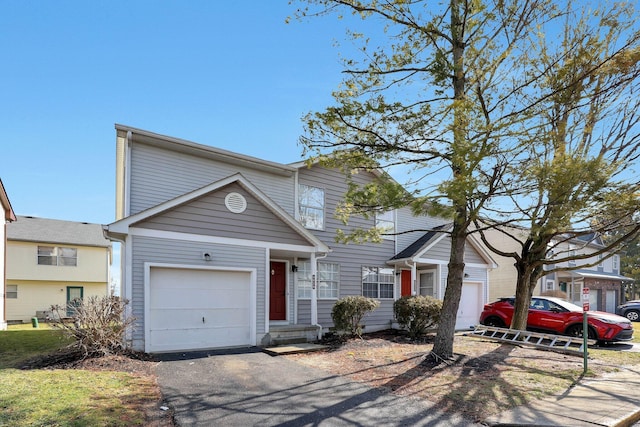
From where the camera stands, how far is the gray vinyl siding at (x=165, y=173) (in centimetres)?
1082

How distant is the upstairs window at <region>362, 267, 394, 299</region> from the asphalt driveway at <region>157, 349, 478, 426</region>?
7053mm

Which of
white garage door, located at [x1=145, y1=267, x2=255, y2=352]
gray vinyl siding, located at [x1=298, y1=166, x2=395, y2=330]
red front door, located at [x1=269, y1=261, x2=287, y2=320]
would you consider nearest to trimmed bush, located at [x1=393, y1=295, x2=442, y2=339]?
gray vinyl siding, located at [x1=298, y1=166, x2=395, y2=330]

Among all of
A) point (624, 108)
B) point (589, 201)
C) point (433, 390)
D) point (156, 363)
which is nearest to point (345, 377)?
point (433, 390)

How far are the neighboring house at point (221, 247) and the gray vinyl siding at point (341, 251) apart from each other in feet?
0.14

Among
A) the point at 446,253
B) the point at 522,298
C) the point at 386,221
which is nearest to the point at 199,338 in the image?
the point at 386,221

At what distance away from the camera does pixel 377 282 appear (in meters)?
15.7

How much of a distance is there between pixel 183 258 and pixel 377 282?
324 inches

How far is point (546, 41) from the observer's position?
10.0m

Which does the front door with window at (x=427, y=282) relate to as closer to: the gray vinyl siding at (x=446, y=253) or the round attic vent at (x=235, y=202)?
the gray vinyl siding at (x=446, y=253)

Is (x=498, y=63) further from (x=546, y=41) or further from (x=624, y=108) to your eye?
(x=624, y=108)

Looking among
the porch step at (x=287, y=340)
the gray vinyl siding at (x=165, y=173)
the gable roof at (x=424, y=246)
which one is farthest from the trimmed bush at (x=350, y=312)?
the gray vinyl siding at (x=165, y=173)

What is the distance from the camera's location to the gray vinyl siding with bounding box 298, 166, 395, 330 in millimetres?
14164

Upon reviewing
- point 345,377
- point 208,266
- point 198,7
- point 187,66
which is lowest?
point 345,377

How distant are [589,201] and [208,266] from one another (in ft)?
29.8
